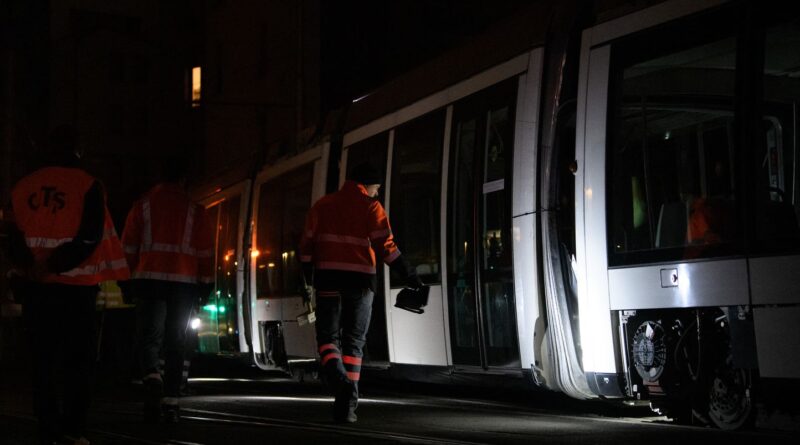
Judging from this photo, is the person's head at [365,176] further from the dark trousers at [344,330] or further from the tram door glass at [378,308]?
the tram door glass at [378,308]

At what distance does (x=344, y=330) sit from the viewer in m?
8.99

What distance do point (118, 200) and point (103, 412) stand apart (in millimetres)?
50372

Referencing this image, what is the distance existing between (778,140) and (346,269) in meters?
3.22

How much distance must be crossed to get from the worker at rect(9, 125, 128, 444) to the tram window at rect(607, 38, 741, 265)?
10.8ft

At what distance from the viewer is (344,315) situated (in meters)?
8.97

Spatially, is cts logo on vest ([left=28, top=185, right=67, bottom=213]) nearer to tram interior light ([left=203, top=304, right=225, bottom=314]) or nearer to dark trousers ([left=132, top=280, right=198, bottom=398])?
dark trousers ([left=132, top=280, right=198, bottom=398])

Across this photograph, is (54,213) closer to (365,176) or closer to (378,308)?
(365,176)

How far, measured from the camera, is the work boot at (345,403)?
8.65m

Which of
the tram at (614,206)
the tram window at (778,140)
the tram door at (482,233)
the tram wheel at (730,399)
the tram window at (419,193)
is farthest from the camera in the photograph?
the tram window at (419,193)

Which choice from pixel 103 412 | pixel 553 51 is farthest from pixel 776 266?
pixel 103 412

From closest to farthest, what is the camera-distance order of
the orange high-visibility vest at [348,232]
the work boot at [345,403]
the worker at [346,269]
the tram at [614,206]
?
1. the tram at [614,206]
2. the work boot at [345,403]
3. the worker at [346,269]
4. the orange high-visibility vest at [348,232]

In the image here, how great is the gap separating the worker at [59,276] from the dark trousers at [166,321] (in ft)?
7.60

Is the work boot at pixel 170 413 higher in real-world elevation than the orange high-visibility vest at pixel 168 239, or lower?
lower

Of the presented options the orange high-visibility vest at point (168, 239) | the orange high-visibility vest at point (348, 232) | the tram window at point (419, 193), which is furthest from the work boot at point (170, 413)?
the tram window at point (419, 193)
